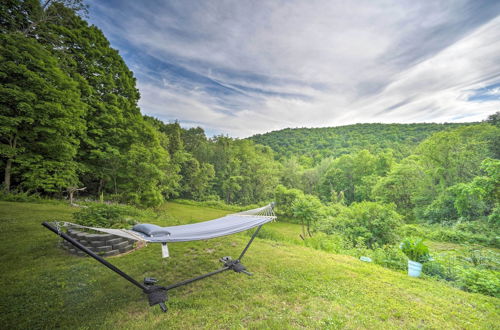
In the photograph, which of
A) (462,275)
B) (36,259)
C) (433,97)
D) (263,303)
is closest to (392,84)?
(433,97)

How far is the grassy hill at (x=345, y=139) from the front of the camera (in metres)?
27.5

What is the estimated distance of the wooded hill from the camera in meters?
27.4

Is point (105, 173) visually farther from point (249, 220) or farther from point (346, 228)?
point (346, 228)

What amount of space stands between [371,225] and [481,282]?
3758 millimetres

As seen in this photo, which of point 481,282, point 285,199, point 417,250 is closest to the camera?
point 481,282

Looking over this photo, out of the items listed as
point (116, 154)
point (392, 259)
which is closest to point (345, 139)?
point (392, 259)

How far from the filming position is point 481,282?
10.4ft

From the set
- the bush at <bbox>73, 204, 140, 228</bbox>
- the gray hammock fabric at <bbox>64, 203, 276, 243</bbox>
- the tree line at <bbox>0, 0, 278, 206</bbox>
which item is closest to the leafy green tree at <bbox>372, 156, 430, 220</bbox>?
the gray hammock fabric at <bbox>64, 203, 276, 243</bbox>

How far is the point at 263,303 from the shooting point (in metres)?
2.38

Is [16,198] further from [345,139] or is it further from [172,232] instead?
[345,139]

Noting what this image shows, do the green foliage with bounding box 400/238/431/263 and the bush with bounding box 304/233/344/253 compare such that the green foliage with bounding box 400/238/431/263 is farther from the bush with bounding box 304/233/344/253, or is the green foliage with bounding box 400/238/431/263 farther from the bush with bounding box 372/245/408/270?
the bush with bounding box 304/233/344/253

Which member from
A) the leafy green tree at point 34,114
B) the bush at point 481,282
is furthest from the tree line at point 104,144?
the bush at point 481,282

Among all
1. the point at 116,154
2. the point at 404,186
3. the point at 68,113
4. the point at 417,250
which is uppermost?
the point at 68,113

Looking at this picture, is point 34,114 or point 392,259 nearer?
point 392,259
